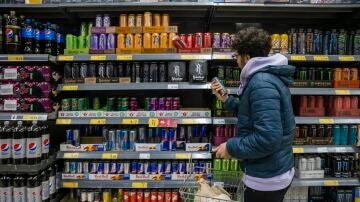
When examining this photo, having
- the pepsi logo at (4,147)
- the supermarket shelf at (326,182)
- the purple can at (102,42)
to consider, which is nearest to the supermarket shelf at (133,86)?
the purple can at (102,42)

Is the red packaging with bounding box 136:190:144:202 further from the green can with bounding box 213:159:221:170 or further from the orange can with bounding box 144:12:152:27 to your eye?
the orange can with bounding box 144:12:152:27

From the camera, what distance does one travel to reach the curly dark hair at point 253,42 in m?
1.96

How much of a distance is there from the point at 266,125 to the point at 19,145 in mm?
2338

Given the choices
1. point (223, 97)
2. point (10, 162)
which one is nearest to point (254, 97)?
point (223, 97)

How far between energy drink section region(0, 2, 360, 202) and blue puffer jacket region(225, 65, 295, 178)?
1.25 metres

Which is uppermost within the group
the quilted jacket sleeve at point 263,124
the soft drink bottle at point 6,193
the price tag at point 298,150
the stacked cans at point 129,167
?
the quilted jacket sleeve at point 263,124

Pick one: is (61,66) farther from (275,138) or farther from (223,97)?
(275,138)

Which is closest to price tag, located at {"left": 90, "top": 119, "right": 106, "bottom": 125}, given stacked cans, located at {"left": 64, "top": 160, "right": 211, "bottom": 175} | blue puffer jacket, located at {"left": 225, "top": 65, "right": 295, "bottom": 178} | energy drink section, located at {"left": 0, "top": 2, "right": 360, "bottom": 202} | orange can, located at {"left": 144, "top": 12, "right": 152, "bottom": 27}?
energy drink section, located at {"left": 0, "top": 2, "right": 360, "bottom": 202}

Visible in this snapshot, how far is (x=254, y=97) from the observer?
1.84 meters

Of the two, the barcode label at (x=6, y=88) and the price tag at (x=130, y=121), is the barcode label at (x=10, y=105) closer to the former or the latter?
the barcode label at (x=6, y=88)

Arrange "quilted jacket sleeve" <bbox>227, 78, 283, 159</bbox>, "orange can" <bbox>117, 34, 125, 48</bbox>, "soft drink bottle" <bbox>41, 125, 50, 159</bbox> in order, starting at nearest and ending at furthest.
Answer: "quilted jacket sleeve" <bbox>227, 78, 283, 159</bbox> → "soft drink bottle" <bbox>41, 125, 50, 159</bbox> → "orange can" <bbox>117, 34, 125, 48</bbox>

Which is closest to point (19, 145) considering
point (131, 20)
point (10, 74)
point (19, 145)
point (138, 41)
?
point (19, 145)

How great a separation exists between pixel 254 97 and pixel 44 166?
2.25 m

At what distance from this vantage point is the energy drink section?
3.21 meters
